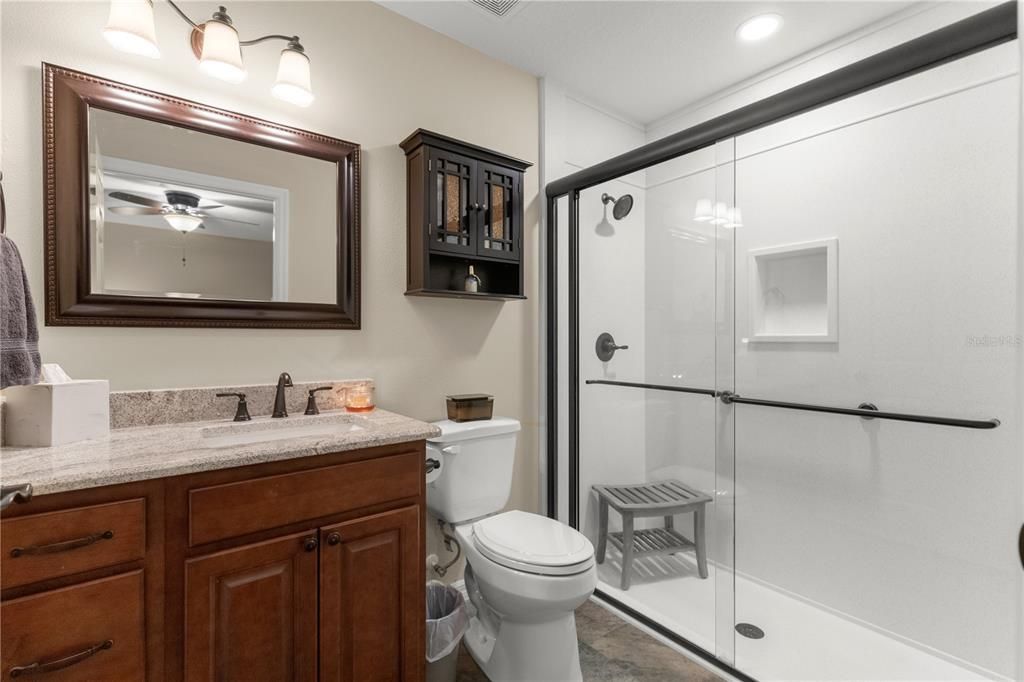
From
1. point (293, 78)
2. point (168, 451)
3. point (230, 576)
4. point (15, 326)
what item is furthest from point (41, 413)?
point (293, 78)

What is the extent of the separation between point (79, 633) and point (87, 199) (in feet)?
3.85

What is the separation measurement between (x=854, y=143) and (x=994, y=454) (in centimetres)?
122

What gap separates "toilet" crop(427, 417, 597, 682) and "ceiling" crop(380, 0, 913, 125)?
1742 mm

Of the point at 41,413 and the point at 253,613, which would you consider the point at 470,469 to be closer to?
the point at 253,613

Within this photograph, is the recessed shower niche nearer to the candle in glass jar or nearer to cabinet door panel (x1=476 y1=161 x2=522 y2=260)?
cabinet door panel (x1=476 y1=161 x2=522 y2=260)

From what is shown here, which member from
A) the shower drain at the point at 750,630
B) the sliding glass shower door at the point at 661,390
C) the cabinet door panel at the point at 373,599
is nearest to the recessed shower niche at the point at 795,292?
the sliding glass shower door at the point at 661,390

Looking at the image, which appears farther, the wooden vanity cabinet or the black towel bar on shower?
the black towel bar on shower

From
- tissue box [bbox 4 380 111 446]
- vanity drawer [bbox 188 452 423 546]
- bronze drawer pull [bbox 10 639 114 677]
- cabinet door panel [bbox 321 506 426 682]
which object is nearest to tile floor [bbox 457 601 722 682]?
cabinet door panel [bbox 321 506 426 682]

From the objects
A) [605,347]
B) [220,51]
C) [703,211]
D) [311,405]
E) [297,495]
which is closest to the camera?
[297,495]

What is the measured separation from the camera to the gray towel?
3.44 feet

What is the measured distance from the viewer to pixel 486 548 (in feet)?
5.24

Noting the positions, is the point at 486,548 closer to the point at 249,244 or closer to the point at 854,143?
the point at 249,244

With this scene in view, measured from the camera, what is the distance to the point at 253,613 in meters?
1.15

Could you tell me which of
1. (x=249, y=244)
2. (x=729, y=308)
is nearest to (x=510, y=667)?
(x=729, y=308)
